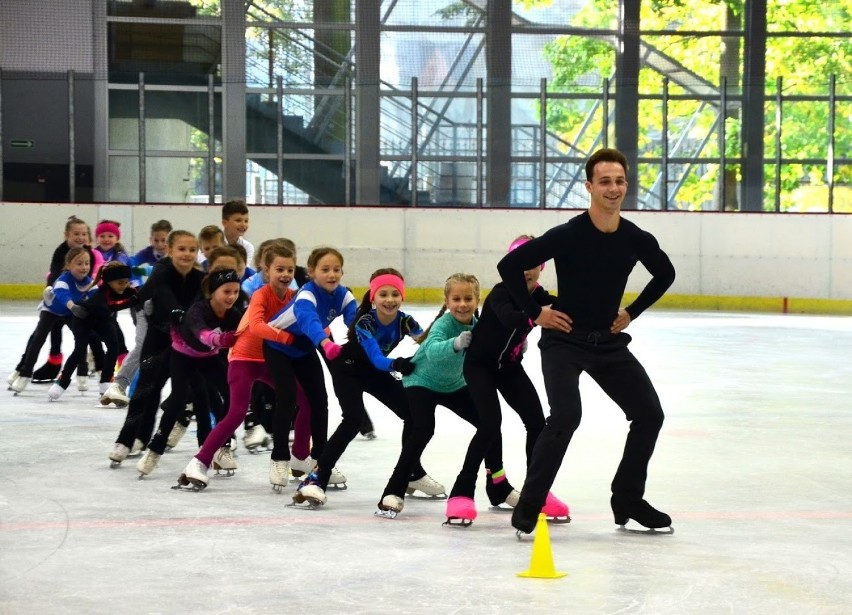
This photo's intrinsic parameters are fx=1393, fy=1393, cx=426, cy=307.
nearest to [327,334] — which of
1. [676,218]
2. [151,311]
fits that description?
[151,311]

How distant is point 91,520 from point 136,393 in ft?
4.50

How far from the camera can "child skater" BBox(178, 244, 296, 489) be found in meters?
6.13

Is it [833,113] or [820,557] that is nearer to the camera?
[820,557]

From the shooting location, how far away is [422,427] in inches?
221

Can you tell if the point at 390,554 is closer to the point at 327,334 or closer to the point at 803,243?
the point at 327,334

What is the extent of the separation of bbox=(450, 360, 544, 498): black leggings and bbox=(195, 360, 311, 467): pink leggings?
3.35 ft

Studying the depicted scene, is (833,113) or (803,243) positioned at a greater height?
(833,113)

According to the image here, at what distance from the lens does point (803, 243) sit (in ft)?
63.9

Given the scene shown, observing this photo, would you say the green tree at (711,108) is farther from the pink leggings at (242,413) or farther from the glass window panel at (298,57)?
the pink leggings at (242,413)

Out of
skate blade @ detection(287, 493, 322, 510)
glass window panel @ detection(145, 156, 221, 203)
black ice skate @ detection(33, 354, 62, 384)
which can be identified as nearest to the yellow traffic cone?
skate blade @ detection(287, 493, 322, 510)

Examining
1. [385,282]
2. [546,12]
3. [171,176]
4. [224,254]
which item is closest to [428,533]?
[385,282]

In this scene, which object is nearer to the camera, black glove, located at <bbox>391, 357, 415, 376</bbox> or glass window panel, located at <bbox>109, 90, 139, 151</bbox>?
black glove, located at <bbox>391, 357, 415, 376</bbox>

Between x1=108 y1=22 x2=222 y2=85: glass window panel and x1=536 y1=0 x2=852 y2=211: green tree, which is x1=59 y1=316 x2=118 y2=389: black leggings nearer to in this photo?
x1=536 y1=0 x2=852 y2=211: green tree

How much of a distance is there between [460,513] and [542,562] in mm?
897
